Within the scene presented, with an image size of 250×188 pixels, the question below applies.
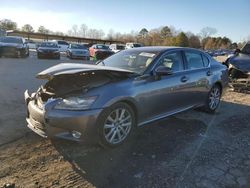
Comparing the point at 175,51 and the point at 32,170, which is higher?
the point at 175,51

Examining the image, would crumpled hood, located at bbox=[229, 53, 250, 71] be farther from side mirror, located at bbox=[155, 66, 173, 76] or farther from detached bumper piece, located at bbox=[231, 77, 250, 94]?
side mirror, located at bbox=[155, 66, 173, 76]

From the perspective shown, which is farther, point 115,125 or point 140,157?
point 115,125

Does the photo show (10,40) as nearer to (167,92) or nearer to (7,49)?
(7,49)

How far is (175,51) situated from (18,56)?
1892 centimetres

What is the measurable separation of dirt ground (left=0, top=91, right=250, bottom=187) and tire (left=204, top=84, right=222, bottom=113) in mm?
1253

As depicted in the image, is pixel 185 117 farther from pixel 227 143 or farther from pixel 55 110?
pixel 55 110

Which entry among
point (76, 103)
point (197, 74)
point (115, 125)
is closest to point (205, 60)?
point (197, 74)

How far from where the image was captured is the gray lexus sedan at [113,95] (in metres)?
4.07

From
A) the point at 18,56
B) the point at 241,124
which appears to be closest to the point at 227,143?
the point at 241,124

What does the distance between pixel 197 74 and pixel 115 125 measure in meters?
2.60

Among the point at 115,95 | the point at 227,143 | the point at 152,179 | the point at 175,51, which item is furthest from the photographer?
the point at 175,51

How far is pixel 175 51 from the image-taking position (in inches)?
229

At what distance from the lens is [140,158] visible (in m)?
4.25

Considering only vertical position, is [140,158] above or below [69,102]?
below
